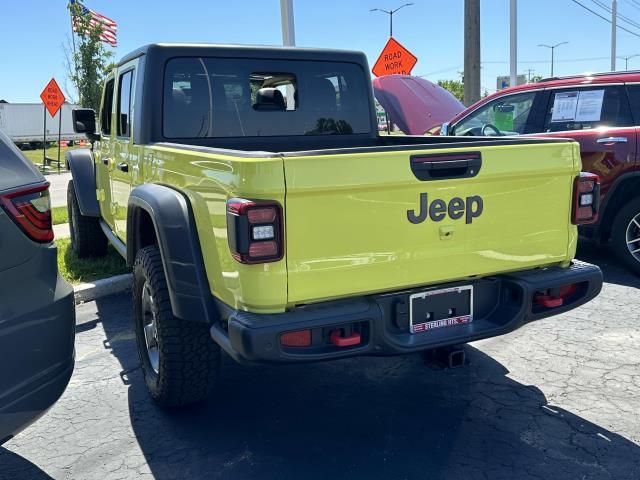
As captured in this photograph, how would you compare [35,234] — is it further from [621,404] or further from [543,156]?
[621,404]

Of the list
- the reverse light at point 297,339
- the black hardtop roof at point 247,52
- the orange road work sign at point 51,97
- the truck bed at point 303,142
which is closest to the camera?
the reverse light at point 297,339

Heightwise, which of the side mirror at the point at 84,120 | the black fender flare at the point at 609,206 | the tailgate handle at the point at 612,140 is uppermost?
the side mirror at the point at 84,120

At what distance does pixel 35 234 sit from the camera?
2457 millimetres

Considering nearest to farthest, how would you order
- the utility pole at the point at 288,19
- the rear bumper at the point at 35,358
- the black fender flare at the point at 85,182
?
the rear bumper at the point at 35,358
the black fender flare at the point at 85,182
the utility pole at the point at 288,19

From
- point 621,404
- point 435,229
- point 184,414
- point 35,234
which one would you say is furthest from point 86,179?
point 621,404

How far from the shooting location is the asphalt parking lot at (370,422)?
2930mm

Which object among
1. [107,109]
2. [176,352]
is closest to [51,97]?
A: [107,109]

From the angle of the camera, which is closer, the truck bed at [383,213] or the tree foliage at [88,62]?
the truck bed at [383,213]

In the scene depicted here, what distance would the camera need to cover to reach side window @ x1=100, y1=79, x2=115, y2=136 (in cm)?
532

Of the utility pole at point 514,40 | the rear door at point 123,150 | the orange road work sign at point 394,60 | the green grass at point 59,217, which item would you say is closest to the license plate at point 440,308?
the rear door at point 123,150

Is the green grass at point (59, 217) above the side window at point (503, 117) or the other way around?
the other way around

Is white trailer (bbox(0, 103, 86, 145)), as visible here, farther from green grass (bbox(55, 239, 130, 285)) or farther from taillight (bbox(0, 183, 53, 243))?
taillight (bbox(0, 183, 53, 243))

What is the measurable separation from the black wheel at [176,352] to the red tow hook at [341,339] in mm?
833

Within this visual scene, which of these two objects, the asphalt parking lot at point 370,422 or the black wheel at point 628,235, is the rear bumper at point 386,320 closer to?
the asphalt parking lot at point 370,422
